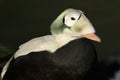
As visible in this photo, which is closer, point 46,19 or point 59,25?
point 59,25

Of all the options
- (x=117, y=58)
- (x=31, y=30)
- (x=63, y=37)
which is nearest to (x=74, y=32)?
(x=63, y=37)

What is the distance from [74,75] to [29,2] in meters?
0.70

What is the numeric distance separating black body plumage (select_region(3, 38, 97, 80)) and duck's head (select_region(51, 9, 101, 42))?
0.09 feet

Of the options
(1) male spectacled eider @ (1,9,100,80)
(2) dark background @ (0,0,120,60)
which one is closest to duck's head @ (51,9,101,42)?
(1) male spectacled eider @ (1,9,100,80)

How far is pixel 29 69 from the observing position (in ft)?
3.05

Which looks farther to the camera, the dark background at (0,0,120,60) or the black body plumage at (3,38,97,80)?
the dark background at (0,0,120,60)

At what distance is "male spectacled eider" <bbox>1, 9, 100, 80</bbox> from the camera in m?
0.87

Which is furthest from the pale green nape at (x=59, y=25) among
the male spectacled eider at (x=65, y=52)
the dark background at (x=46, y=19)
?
the dark background at (x=46, y=19)

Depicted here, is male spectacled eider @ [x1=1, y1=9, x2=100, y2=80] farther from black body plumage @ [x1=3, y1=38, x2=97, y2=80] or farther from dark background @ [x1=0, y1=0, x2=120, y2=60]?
dark background @ [x1=0, y1=0, x2=120, y2=60]

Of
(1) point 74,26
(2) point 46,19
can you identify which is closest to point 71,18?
(1) point 74,26

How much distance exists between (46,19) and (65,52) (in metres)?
0.64

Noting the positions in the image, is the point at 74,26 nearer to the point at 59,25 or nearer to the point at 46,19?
the point at 59,25

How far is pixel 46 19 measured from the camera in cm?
151

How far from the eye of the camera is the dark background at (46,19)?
144 centimetres
